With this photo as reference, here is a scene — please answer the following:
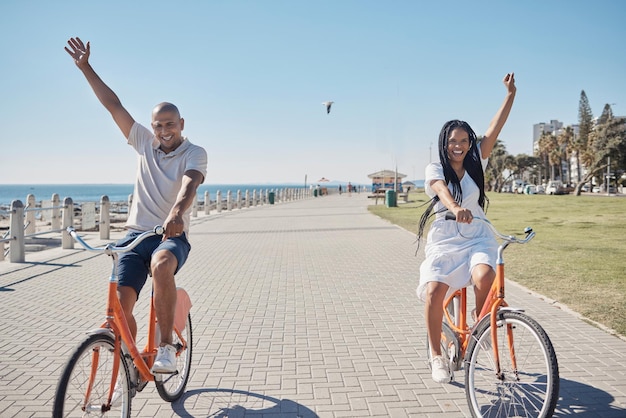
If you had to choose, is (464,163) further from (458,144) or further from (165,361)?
(165,361)

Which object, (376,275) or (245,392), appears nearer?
(245,392)

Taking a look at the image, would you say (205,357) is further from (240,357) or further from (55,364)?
(55,364)

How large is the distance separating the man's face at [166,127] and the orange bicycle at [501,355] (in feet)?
6.16

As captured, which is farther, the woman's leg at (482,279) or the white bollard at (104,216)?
the white bollard at (104,216)

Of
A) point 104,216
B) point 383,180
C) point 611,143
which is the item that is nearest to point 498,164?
point 611,143

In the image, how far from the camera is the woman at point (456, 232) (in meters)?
3.41

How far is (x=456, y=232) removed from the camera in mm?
3637

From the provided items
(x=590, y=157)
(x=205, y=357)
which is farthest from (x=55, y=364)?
(x=590, y=157)

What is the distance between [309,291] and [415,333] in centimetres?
255

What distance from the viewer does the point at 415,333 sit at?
547 cm

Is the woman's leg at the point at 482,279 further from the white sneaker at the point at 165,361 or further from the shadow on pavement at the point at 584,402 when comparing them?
the white sneaker at the point at 165,361

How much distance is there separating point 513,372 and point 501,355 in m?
0.11

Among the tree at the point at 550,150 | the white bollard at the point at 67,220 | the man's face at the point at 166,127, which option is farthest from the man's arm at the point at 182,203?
the tree at the point at 550,150

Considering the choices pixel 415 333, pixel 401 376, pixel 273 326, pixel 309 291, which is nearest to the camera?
pixel 401 376
